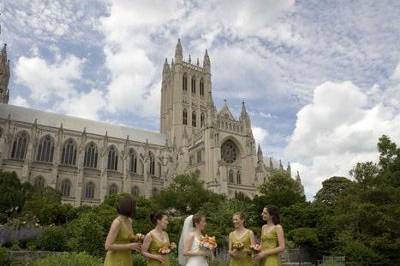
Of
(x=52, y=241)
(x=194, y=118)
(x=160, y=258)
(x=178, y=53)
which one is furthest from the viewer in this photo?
(x=178, y=53)

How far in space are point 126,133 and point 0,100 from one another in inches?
850

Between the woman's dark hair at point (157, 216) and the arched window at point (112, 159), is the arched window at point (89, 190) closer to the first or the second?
the arched window at point (112, 159)

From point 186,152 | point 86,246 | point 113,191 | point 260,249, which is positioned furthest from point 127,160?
point 260,249

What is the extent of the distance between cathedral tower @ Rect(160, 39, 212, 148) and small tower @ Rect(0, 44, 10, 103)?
28.7 metres

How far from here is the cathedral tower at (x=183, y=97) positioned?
6827cm

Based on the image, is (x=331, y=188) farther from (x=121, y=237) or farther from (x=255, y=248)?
(x=121, y=237)

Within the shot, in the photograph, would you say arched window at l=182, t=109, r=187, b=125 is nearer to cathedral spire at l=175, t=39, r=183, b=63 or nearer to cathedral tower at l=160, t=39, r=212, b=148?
cathedral tower at l=160, t=39, r=212, b=148

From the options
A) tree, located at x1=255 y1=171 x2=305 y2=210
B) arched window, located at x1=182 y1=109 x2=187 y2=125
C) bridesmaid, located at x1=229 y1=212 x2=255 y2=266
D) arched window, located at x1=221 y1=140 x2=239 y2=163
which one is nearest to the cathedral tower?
arched window, located at x1=182 y1=109 x2=187 y2=125

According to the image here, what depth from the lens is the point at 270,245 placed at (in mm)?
6566

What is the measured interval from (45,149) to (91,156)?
271 inches

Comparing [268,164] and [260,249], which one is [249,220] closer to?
[260,249]

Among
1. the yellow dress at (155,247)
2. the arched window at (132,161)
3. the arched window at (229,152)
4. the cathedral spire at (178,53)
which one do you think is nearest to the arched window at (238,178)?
the arched window at (229,152)

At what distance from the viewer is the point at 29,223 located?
82.2ft

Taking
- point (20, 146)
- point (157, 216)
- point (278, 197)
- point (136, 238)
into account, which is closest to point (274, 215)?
point (157, 216)
